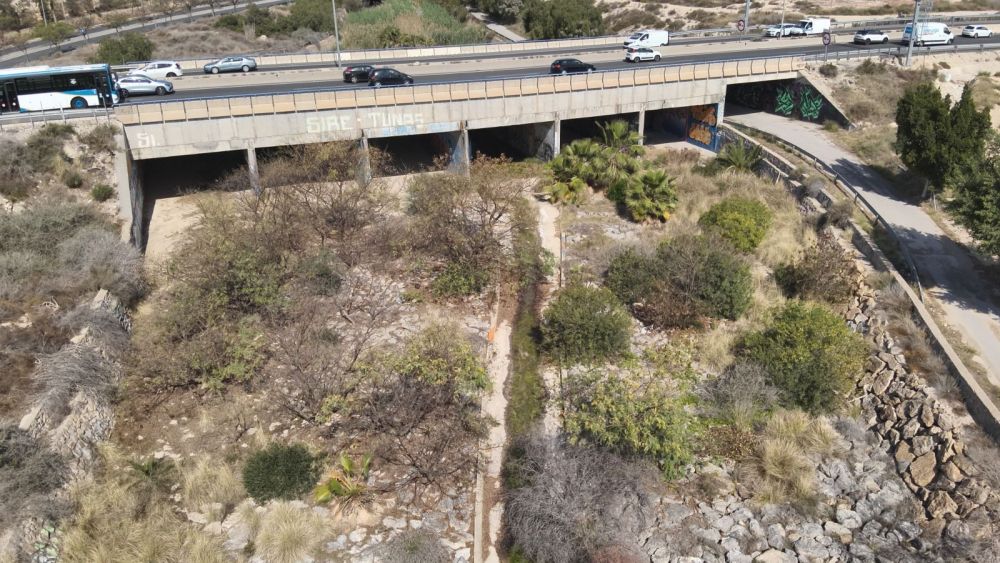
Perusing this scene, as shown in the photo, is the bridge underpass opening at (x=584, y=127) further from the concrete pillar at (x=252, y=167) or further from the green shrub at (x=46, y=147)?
the green shrub at (x=46, y=147)

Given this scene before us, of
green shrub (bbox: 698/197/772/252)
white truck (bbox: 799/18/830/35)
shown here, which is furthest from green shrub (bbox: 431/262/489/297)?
white truck (bbox: 799/18/830/35)

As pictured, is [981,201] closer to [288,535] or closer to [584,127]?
[288,535]

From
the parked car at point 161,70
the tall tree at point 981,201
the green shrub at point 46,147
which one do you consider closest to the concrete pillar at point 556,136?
the tall tree at point 981,201

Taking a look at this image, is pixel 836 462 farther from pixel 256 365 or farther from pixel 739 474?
pixel 256 365

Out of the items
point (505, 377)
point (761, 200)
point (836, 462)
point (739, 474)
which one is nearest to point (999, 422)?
point (836, 462)

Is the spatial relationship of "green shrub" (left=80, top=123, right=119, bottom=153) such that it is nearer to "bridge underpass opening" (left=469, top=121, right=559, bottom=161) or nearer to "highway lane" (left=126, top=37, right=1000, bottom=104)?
"highway lane" (left=126, top=37, right=1000, bottom=104)
